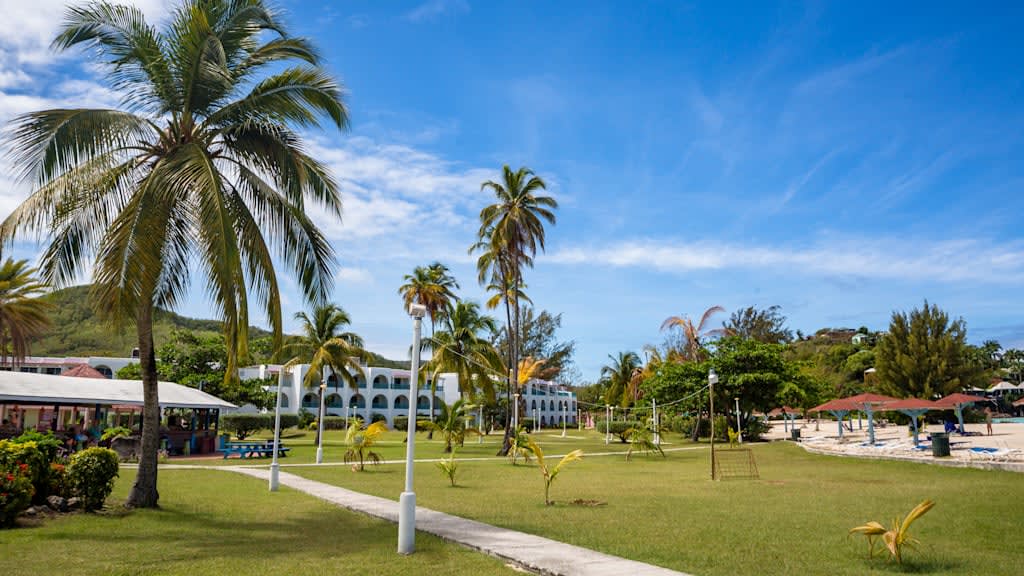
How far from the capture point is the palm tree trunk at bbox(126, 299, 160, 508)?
12281mm

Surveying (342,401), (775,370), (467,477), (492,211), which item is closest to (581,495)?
(467,477)

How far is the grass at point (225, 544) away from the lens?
310 inches

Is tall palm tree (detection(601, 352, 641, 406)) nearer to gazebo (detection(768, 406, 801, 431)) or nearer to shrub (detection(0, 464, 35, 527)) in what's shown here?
gazebo (detection(768, 406, 801, 431))

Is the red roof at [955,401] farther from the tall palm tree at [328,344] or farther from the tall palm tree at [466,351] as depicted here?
the tall palm tree at [328,344]

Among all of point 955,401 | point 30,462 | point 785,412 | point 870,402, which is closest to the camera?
point 30,462

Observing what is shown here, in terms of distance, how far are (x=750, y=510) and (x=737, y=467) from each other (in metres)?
12.2

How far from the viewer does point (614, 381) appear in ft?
208

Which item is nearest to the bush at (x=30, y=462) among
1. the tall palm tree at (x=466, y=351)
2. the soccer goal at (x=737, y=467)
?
the soccer goal at (x=737, y=467)

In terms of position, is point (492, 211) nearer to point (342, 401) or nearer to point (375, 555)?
point (375, 555)

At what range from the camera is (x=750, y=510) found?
1280 cm

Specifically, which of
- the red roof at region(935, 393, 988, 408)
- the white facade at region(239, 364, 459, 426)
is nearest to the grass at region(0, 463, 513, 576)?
the red roof at region(935, 393, 988, 408)

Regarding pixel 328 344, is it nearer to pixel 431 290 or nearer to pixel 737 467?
pixel 431 290

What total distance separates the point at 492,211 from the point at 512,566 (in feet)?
86.7

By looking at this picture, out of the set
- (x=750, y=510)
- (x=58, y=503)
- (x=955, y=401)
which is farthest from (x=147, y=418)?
(x=955, y=401)
